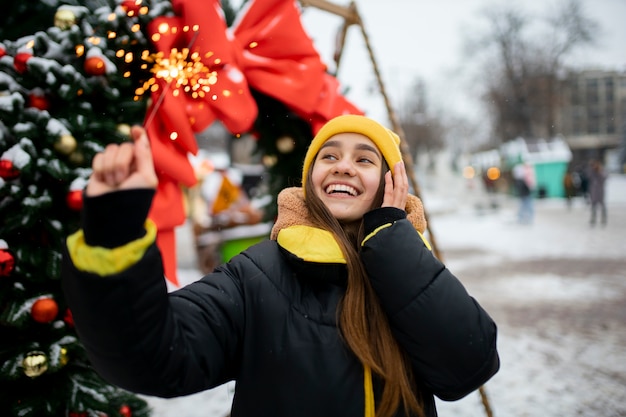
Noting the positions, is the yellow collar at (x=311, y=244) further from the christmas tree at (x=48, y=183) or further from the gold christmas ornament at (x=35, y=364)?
the gold christmas ornament at (x=35, y=364)

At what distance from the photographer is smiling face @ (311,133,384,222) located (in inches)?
60.6

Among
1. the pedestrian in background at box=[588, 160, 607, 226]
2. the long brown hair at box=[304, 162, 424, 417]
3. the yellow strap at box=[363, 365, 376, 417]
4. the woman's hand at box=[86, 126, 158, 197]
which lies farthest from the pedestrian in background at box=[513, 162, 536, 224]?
the woman's hand at box=[86, 126, 158, 197]

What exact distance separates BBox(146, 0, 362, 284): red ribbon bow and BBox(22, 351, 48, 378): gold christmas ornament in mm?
883

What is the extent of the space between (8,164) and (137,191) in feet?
5.11

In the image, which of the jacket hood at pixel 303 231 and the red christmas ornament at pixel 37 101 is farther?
the red christmas ornament at pixel 37 101

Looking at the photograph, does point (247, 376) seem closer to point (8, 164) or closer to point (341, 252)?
point (341, 252)

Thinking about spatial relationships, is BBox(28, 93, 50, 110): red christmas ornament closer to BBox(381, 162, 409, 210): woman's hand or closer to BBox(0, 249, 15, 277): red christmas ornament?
BBox(0, 249, 15, 277): red christmas ornament

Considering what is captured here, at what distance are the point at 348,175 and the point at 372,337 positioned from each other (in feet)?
1.93

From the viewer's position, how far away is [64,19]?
2248 millimetres

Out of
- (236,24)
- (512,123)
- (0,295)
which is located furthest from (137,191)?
(512,123)

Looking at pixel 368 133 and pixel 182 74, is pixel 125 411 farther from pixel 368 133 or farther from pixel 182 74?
pixel 368 133

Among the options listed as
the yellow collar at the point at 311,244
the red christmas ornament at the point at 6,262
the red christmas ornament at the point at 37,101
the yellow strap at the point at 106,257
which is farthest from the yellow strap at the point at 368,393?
the red christmas ornament at the point at 37,101

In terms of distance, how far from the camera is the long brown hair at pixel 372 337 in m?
1.24

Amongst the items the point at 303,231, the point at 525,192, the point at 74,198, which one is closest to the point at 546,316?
the point at 303,231
